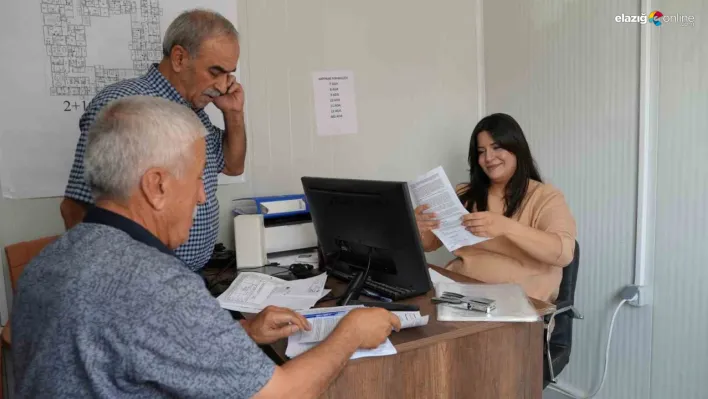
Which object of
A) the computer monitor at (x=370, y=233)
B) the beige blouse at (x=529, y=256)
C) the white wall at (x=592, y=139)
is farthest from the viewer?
the white wall at (x=592, y=139)

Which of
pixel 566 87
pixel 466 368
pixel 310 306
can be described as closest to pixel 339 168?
pixel 566 87

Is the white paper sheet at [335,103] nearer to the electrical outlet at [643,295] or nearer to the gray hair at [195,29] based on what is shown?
the gray hair at [195,29]

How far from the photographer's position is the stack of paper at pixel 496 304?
4.25 feet

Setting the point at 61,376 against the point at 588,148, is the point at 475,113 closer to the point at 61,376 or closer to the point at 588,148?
the point at 588,148

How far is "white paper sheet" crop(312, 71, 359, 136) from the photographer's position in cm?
256

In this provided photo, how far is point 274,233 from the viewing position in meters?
2.17

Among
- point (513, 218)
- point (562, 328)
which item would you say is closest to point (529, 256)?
point (513, 218)

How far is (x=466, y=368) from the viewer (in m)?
1.25

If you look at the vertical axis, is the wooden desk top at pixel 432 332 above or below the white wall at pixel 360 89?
below

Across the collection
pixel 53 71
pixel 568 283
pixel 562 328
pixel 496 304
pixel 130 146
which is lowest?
pixel 562 328

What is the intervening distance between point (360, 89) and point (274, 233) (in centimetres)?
92

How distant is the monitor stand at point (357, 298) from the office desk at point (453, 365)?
76 mm

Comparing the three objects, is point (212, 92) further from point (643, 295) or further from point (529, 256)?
point (643, 295)

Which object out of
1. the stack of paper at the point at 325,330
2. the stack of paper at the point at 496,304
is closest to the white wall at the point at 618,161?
the stack of paper at the point at 496,304
